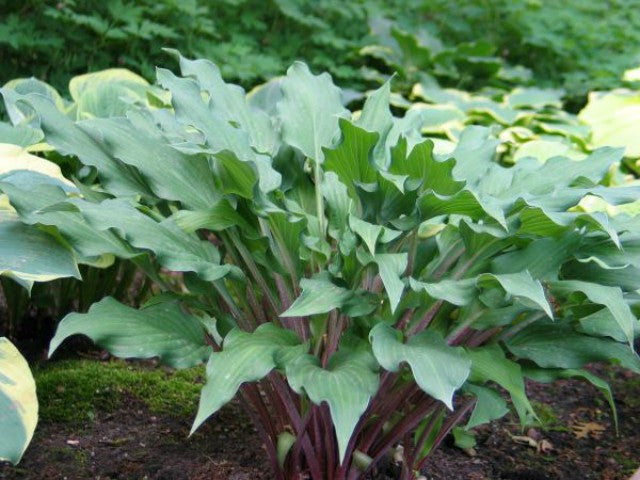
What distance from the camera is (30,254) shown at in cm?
159

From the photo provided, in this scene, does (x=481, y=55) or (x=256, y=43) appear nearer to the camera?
(x=256, y=43)

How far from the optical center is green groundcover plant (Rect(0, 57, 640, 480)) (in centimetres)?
149

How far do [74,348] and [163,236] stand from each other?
1.08 meters

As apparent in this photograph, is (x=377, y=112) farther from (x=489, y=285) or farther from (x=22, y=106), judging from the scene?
(x=22, y=106)

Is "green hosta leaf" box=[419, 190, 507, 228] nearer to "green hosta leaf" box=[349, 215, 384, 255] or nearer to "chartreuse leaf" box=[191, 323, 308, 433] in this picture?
"green hosta leaf" box=[349, 215, 384, 255]

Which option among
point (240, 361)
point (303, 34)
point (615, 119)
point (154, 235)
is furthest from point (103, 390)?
point (303, 34)

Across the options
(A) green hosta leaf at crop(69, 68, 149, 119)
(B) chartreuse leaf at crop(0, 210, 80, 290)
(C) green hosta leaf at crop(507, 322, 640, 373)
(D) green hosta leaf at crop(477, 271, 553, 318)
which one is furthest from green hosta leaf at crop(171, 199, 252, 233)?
(A) green hosta leaf at crop(69, 68, 149, 119)

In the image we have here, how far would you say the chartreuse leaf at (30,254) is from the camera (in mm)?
1546

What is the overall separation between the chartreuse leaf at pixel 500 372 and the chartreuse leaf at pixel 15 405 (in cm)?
86

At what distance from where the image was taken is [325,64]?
14.8ft

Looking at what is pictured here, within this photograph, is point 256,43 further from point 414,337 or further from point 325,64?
point 414,337

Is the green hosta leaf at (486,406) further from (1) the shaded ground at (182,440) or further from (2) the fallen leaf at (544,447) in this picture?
(2) the fallen leaf at (544,447)

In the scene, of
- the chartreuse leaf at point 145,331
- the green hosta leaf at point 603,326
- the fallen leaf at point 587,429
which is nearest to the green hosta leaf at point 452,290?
the green hosta leaf at point 603,326

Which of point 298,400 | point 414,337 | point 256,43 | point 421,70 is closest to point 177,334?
point 298,400
